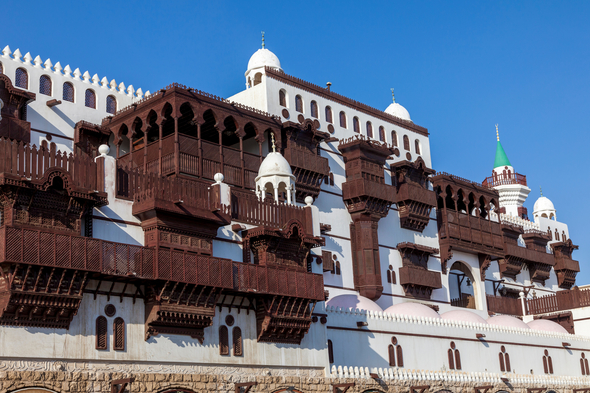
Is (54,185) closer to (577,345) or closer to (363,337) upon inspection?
(363,337)

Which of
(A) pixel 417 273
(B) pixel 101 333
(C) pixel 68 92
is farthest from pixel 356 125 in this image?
(B) pixel 101 333

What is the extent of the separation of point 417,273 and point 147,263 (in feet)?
69.8

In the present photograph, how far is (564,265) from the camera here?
55.2m

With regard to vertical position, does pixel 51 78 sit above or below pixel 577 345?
above

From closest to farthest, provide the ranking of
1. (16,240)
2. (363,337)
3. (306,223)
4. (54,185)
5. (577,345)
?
1. (16,240)
2. (54,185)
3. (306,223)
4. (363,337)
5. (577,345)

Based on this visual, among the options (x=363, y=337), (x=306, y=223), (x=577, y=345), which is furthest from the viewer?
(x=577, y=345)

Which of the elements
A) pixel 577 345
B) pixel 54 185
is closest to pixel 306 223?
pixel 54 185

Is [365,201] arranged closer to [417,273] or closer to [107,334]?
[417,273]

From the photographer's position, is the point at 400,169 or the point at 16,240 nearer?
the point at 16,240

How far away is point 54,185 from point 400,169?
24224mm

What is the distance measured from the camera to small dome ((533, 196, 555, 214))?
61.0 metres

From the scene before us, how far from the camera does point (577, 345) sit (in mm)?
43594

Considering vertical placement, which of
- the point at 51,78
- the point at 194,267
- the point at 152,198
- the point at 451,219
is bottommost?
the point at 194,267

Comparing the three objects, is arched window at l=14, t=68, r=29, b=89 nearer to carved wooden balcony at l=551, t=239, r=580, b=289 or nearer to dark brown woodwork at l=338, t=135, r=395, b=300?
dark brown woodwork at l=338, t=135, r=395, b=300
